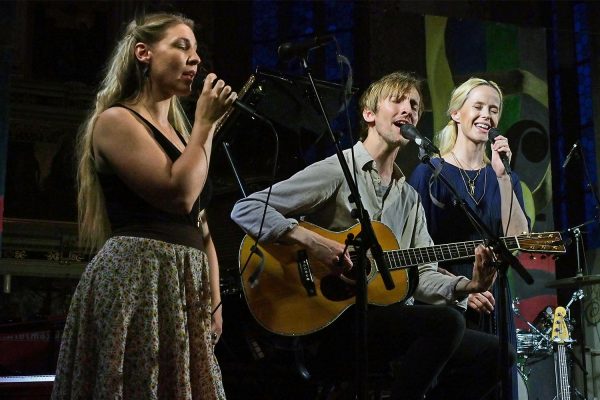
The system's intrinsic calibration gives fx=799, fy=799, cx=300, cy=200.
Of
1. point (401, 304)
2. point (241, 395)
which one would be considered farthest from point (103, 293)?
point (241, 395)

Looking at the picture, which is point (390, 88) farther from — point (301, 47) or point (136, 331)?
point (136, 331)

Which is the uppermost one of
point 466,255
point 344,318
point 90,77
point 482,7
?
point 482,7

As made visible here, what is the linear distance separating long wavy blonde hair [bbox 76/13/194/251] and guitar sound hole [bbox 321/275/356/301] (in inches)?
51.2

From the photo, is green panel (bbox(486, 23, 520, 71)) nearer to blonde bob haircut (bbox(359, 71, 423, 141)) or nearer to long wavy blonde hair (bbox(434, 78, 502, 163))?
long wavy blonde hair (bbox(434, 78, 502, 163))

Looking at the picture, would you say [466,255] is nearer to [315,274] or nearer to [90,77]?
[315,274]

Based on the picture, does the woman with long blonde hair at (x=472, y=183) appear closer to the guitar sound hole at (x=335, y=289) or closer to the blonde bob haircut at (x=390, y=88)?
the blonde bob haircut at (x=390, y=88)

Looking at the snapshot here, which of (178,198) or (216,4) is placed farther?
(216,4)

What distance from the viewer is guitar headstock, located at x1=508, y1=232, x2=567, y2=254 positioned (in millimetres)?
3762

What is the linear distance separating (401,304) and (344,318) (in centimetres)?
28

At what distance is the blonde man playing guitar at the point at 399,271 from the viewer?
136 inches

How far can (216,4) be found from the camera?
10.5m

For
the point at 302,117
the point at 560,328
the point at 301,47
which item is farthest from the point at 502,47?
the point at 301,47

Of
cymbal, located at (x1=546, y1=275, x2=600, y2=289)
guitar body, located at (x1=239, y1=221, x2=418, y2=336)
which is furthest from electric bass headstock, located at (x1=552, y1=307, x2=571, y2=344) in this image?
guitar body, located at (x1=239, y1=221, x2=418, y2=336)

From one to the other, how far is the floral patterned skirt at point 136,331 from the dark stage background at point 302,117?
343 cm
